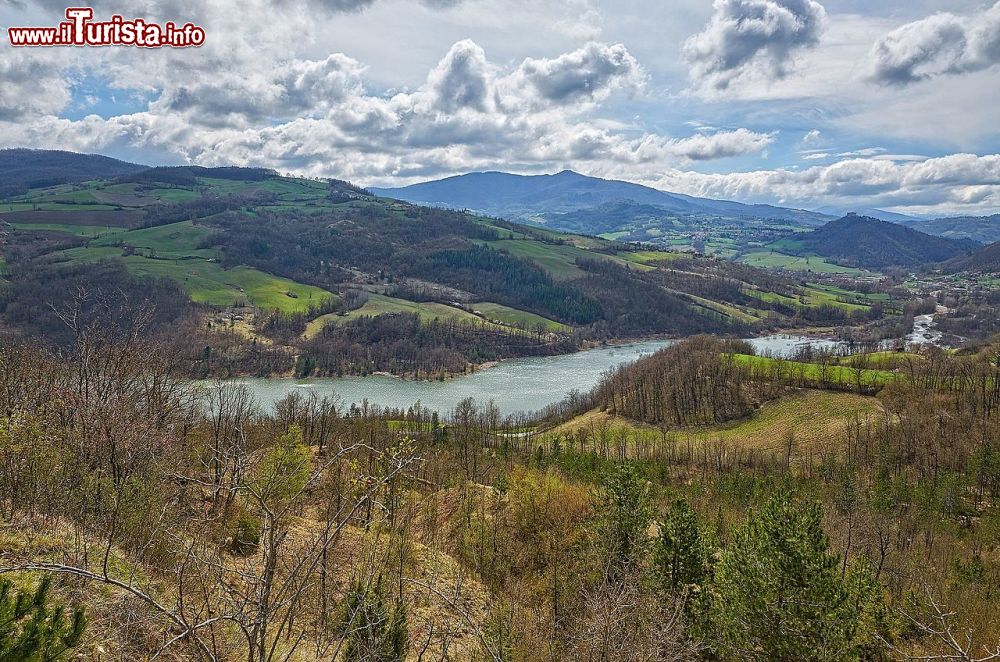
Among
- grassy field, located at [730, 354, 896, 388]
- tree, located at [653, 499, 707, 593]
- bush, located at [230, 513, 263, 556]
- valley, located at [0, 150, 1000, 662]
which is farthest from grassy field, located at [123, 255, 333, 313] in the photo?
tree, located at [653, 499, 707, 593]

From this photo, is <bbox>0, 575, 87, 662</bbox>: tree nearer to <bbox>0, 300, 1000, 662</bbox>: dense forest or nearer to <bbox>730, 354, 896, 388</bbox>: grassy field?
<bbox>0, 300, 1000, 662</bbox>: dense forest

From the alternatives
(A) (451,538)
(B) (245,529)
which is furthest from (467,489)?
(B) (245,529)

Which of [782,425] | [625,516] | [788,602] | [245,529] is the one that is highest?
[245,529]

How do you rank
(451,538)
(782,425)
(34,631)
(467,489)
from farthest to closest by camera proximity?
(782,425), (467,489), (451,538), (34,631)

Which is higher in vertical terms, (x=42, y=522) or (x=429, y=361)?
(x=42, y=522)

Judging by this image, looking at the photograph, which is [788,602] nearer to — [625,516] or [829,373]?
[625,516]

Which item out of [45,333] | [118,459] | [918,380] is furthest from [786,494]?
[45,333]

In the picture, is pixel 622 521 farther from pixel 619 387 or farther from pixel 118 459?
pixel 619 387
